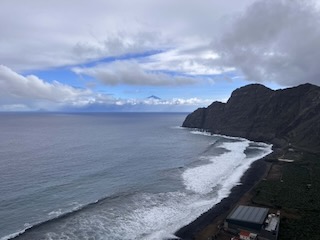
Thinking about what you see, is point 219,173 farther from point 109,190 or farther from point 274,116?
point 274,116

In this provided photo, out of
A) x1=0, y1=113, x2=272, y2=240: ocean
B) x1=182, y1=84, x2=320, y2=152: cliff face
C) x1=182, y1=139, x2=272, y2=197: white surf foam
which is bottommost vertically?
x1=0, y1=113, x2=272, y2=240: ocean

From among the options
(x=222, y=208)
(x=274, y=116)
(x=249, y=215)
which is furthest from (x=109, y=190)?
(x=274, y=116)

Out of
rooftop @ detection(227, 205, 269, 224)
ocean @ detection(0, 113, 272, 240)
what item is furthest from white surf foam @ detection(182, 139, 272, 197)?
rooftop @ detection(227, 205, 269, 224)

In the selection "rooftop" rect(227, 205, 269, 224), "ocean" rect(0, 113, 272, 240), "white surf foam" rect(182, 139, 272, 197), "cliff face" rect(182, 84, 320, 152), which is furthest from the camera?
"cliff face" rect(182, 84, 320, 152)

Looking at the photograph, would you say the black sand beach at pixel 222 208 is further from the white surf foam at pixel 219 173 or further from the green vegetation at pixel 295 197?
the green vegetation at pixel 295 197

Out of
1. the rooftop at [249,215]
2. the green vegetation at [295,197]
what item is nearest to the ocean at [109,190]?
the rooftop at [249,215]

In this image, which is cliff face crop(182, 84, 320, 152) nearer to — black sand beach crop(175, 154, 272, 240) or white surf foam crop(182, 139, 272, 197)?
white surf foam crop(182, 139, 272, 197)
